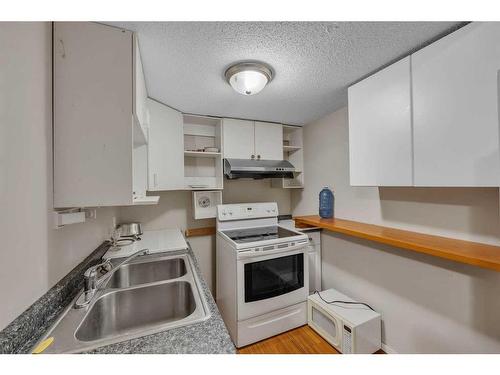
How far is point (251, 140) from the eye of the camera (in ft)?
7.39

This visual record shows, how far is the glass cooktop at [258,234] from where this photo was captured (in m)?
1.85

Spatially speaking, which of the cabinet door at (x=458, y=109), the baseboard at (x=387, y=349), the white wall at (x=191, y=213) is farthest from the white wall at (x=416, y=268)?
the white wall at (x=191, y=213)

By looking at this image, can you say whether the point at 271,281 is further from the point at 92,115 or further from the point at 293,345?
the point at 92,115

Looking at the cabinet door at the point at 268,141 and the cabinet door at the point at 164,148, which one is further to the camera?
the cabinet door at the point at 268,141

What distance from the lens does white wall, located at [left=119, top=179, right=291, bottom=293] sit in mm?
2146

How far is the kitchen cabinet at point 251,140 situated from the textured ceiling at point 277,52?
495 mm

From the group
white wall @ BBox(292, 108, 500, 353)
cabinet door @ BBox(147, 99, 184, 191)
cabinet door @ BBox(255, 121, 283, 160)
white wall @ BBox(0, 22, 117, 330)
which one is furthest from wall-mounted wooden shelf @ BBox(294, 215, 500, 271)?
white wall @ BBox(0, 22, 117, 330)

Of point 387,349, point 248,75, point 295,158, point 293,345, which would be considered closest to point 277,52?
point 248,75

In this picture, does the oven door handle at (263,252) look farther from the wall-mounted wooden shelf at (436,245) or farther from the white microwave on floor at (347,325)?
the white microwave on floor at (347,325)

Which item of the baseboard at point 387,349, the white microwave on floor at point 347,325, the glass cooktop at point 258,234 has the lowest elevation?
the baseboard at point 387,349

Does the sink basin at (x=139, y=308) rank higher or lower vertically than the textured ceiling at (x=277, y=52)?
lower

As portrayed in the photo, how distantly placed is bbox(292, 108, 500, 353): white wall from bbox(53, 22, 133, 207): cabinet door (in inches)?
72.6

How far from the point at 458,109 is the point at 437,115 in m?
0.08

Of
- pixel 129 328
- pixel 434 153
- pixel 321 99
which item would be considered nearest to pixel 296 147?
pixel 321 99
